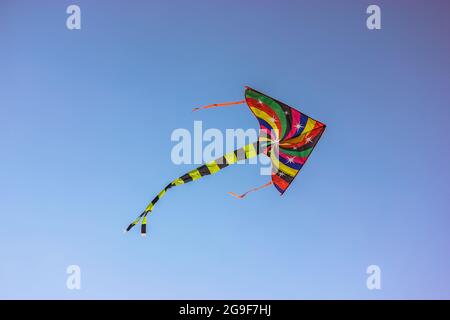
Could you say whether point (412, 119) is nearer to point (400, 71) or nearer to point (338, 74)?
point (400, 71)

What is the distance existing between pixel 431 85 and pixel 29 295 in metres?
2.16

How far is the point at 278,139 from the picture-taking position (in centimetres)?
214

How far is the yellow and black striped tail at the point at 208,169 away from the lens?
2.10 metres

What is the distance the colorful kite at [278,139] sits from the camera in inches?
83.8

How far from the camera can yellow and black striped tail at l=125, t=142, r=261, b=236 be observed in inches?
82.6

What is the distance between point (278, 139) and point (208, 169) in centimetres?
36

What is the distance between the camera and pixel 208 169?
2.12 meters

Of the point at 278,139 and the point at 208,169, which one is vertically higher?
the point at 278,139

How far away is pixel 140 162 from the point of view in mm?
2131

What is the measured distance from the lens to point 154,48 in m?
2.16

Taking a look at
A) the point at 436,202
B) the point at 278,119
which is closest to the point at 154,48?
the point at 278,119

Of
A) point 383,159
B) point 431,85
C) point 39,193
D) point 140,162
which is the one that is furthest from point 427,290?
point 39,193
